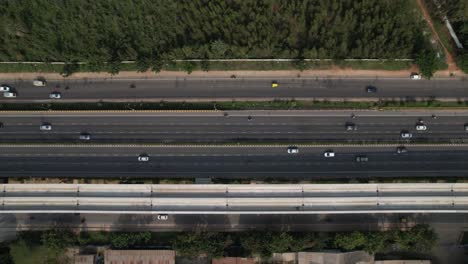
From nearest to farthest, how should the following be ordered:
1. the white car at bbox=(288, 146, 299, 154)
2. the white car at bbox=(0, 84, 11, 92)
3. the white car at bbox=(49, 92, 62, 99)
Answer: the white car at bbox=(288, 146, 299, 154)
the white car at bbox=(49, 92, 62, 99)
the white car at bbox=(0, 84, 11, 92)

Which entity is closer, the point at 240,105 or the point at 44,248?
the point at 44,248

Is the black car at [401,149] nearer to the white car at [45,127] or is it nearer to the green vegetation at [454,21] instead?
the green vegetation at [454,21]

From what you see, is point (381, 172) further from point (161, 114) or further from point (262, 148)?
point (161, 114)

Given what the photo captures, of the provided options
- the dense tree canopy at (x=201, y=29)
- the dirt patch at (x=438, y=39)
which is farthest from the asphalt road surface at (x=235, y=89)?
the dense tree canopy at (x=201, y=29)

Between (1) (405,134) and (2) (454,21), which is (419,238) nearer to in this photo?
(1) (405,134)

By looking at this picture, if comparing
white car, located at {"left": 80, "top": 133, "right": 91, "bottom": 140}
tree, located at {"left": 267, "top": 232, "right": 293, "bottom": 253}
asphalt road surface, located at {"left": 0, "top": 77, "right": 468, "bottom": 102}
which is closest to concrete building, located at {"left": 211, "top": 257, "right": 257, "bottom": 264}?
tree, located at {"left": 267, "top": 232, "right": 293, "bottom": 253}

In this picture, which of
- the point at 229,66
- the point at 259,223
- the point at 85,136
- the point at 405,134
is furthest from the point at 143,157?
the point at 405,134

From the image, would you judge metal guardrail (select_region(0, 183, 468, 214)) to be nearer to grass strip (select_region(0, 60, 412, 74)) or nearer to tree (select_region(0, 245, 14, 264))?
tree (select_region(0, 245, 14, 264))
